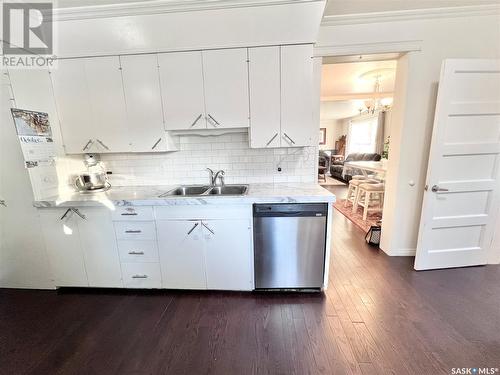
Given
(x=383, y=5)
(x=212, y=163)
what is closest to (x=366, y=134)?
(x=383, y=5)

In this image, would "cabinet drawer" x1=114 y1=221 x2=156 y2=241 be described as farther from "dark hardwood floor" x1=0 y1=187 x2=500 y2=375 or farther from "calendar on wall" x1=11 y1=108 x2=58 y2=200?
"calendar on wall" x1=11 y1=108 x2=58 y2=200

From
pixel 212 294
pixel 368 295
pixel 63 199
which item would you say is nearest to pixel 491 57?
pixel 368 295

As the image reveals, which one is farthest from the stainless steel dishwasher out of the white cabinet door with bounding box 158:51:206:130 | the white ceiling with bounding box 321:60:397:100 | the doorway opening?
the white ceiling with bounding box 321:60:397:100

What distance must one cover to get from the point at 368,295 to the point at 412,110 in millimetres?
1979

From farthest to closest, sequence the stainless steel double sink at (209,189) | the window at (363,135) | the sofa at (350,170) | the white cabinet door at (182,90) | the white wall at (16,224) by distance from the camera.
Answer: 1. the window at (363,135)
2. the sofa at (350,170)
3. the stainless steel double sink at (209,189)
4. the white cabinet door at (182,90)
5. the white wall at (16,224)

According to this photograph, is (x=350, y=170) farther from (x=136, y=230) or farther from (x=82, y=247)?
(x=82, y=247)

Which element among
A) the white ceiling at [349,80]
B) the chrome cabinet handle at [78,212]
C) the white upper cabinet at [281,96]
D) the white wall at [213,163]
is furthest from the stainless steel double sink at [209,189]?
the white ceiling at [349,80]

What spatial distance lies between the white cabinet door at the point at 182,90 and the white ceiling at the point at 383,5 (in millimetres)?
1336

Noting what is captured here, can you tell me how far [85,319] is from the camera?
5.86 ft

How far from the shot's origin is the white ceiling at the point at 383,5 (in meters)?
1.90

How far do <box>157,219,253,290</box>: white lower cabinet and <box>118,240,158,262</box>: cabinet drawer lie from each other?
0.08 m

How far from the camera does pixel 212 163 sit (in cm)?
245

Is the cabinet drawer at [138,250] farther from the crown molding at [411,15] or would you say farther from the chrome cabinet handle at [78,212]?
the crown molding at [411,15]

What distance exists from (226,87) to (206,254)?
158 centimetres
